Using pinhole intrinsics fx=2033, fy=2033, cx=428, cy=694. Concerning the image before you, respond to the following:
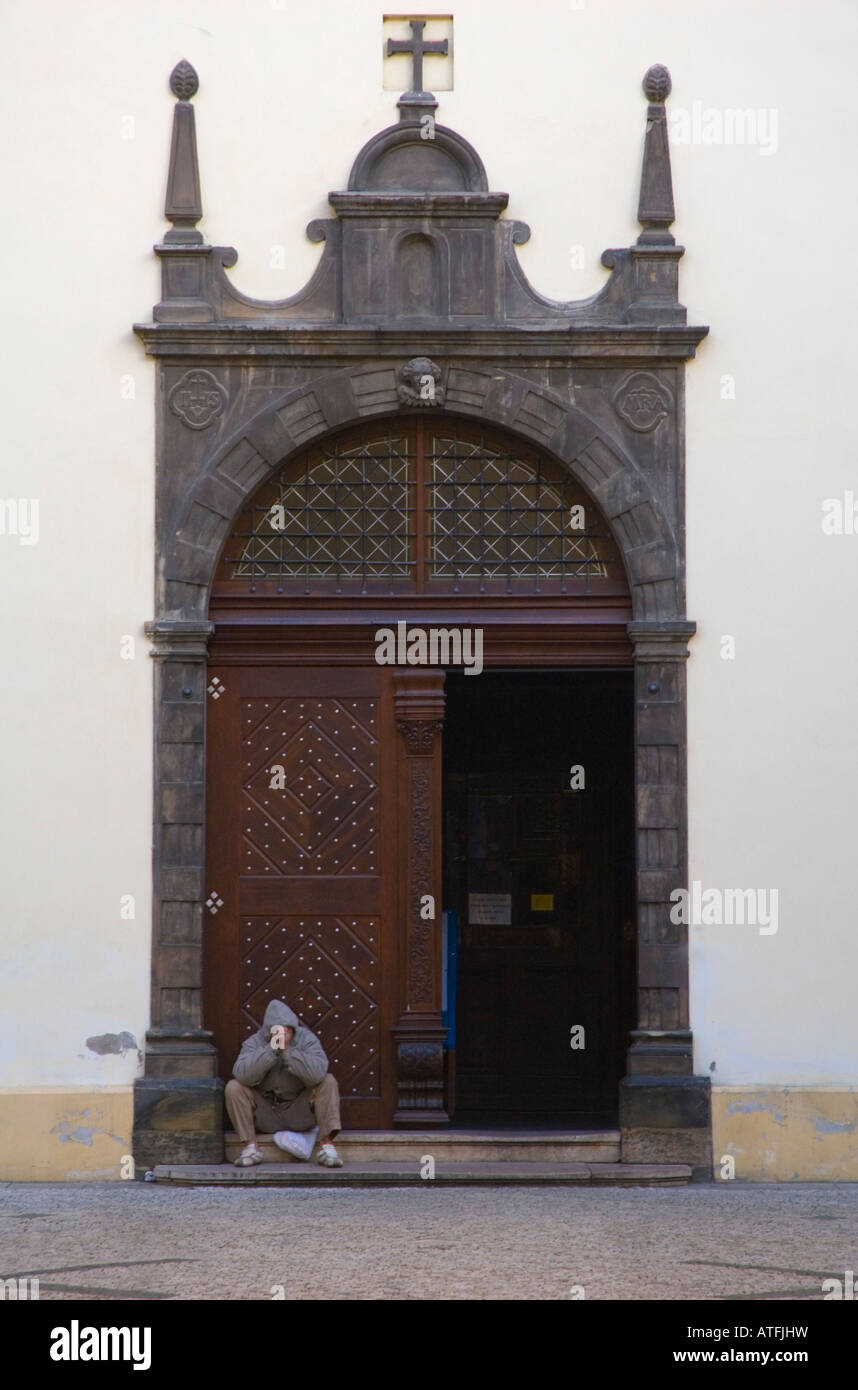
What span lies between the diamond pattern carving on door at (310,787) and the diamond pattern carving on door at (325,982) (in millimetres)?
327

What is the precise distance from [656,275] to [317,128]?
6.57ft

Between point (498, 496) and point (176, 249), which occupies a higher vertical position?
point (176, 249)

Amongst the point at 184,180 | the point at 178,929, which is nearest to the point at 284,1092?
the point at 178,929

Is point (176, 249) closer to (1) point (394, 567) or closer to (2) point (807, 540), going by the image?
(1) point (394, 567)

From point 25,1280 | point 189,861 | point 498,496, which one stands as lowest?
point 25,1280

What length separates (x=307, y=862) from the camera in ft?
36.0

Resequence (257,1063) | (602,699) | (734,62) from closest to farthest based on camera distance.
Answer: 1. (257,1063)
2. (734,62)
3. (602,699)

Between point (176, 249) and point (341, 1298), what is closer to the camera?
point (341, 1298)

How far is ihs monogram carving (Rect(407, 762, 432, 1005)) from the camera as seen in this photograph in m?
10.9

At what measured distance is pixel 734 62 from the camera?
11.1 meters

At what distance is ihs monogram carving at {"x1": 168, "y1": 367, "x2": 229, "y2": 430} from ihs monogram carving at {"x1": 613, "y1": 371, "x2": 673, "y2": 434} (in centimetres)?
214

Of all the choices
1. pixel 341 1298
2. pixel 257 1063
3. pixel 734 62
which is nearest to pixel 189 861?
pixel 257 1063

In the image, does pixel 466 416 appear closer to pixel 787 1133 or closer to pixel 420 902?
pixel 420 902

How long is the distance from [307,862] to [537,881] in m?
3.57
